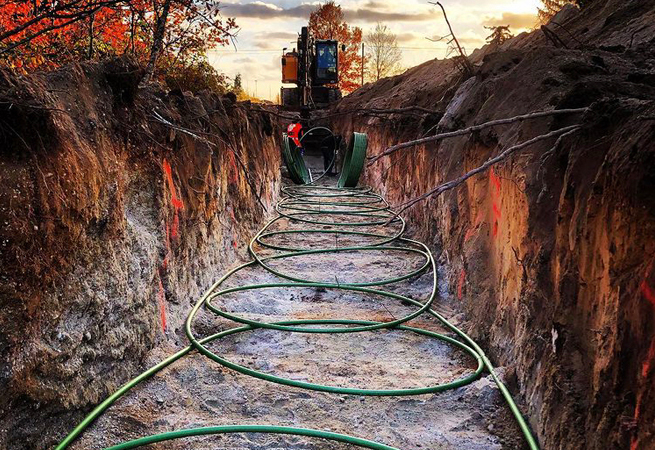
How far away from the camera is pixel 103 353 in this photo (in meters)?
3.05

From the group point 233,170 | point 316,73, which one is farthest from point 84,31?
point 316,73

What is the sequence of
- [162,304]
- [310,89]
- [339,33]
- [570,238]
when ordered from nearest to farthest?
1. [570,238]
2. [162,304]
3. [310,89]
4. [339,33]

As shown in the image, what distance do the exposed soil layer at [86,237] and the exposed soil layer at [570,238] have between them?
247 centimetres

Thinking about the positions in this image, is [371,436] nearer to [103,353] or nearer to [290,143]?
[103,353]

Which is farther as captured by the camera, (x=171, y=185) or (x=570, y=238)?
(x=171, y=185)

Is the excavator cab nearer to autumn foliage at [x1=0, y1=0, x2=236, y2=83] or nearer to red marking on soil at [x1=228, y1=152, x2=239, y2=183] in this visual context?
autumn foliage at [x1=0, y1=0, x2=236, y2=83]

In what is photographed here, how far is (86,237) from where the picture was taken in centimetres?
294

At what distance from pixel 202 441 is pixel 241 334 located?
1.50m

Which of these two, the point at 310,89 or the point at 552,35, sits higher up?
the point at 310,89

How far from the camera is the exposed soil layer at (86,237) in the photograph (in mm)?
2359

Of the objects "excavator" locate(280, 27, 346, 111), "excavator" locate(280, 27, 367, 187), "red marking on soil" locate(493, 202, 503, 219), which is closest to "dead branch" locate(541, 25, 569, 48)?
"red marking on soil" locate(493, 202, 503, 219)

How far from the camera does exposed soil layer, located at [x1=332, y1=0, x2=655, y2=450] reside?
198cm

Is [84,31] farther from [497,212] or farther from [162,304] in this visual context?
[497,212]

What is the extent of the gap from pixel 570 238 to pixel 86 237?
263cm
